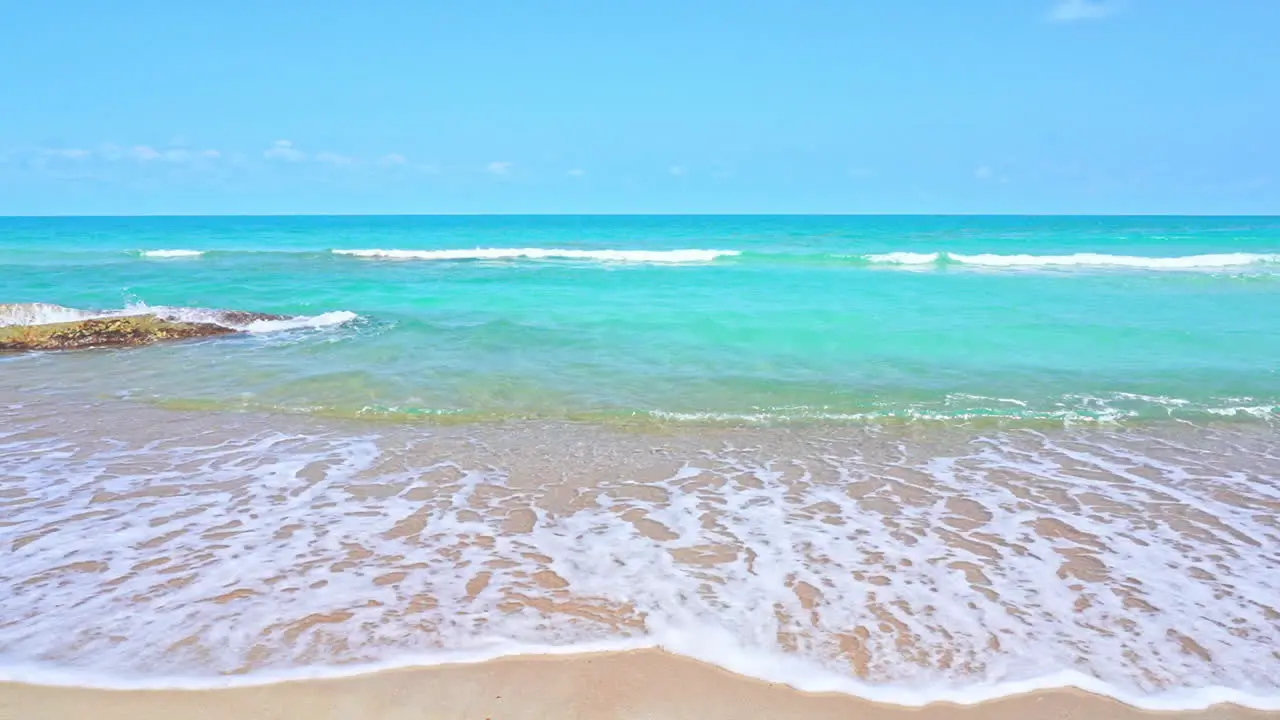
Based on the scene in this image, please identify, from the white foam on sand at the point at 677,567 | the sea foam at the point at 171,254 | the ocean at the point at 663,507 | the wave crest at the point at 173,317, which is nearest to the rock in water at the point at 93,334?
the ocean at the point at 663,507

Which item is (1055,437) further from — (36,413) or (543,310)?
(543,310)

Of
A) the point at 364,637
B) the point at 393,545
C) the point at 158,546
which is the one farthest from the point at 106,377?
the point at 364,637

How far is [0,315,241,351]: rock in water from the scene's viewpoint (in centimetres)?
1123

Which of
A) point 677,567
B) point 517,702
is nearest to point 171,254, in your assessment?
point 677,567

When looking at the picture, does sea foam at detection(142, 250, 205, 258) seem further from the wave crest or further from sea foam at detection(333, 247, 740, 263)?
the wave crest

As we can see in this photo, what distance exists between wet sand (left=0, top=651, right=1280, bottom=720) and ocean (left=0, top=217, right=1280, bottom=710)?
0.10 metres

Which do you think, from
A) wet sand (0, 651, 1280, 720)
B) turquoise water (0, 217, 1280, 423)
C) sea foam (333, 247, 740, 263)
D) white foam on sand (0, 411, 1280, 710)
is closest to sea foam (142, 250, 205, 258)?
sea foam (333, 247, 740, 263)

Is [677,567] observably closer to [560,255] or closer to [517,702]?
[517,702]

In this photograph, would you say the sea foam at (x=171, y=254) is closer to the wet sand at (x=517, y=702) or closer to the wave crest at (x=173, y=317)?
the wave crest at (x=173, y=317)

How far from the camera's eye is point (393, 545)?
471 cm

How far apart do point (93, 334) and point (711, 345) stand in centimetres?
862

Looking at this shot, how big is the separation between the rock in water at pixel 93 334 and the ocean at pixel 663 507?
521mm

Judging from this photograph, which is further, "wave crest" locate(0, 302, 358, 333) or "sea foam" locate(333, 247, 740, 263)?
"sea foam" locate(333, 247, 740, 263)

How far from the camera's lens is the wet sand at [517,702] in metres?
3.12
